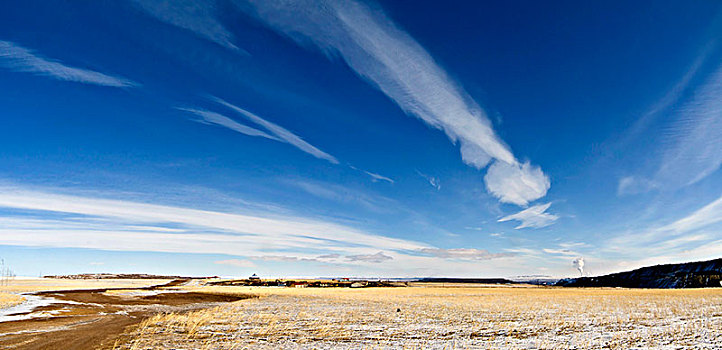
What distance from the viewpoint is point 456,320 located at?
1174 inches

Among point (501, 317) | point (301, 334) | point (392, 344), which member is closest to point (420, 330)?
point (392, 344)

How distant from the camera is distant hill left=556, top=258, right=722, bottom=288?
137 meters

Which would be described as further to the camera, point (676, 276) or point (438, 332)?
point (676, 276)

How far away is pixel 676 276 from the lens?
156250 mm

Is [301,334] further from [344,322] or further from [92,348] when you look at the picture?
[92,348]

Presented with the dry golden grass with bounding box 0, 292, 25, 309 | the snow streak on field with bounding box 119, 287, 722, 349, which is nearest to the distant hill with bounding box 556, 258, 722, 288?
the snow streak on field with bounding box 119, 287, 722, 349

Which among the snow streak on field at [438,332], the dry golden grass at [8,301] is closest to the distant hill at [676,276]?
the snow streak on field at [438,332]

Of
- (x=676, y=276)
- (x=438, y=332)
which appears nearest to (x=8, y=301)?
(x=438, y=332)

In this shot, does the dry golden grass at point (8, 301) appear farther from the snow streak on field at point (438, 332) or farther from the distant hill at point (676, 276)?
the distant hill at point (676, 276)

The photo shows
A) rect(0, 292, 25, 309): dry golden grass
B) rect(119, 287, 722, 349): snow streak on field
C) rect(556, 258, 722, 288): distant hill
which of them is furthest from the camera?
rect(556, 258, 722, 288): distant hill

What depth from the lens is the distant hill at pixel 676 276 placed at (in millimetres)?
136875

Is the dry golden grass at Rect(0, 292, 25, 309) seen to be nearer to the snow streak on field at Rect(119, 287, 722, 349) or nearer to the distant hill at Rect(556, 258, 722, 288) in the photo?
the snow streak on field at Rect(119, 287, 722, 349)

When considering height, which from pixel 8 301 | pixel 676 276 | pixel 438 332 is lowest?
pixel 438 332

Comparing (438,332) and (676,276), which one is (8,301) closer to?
(438,332)
